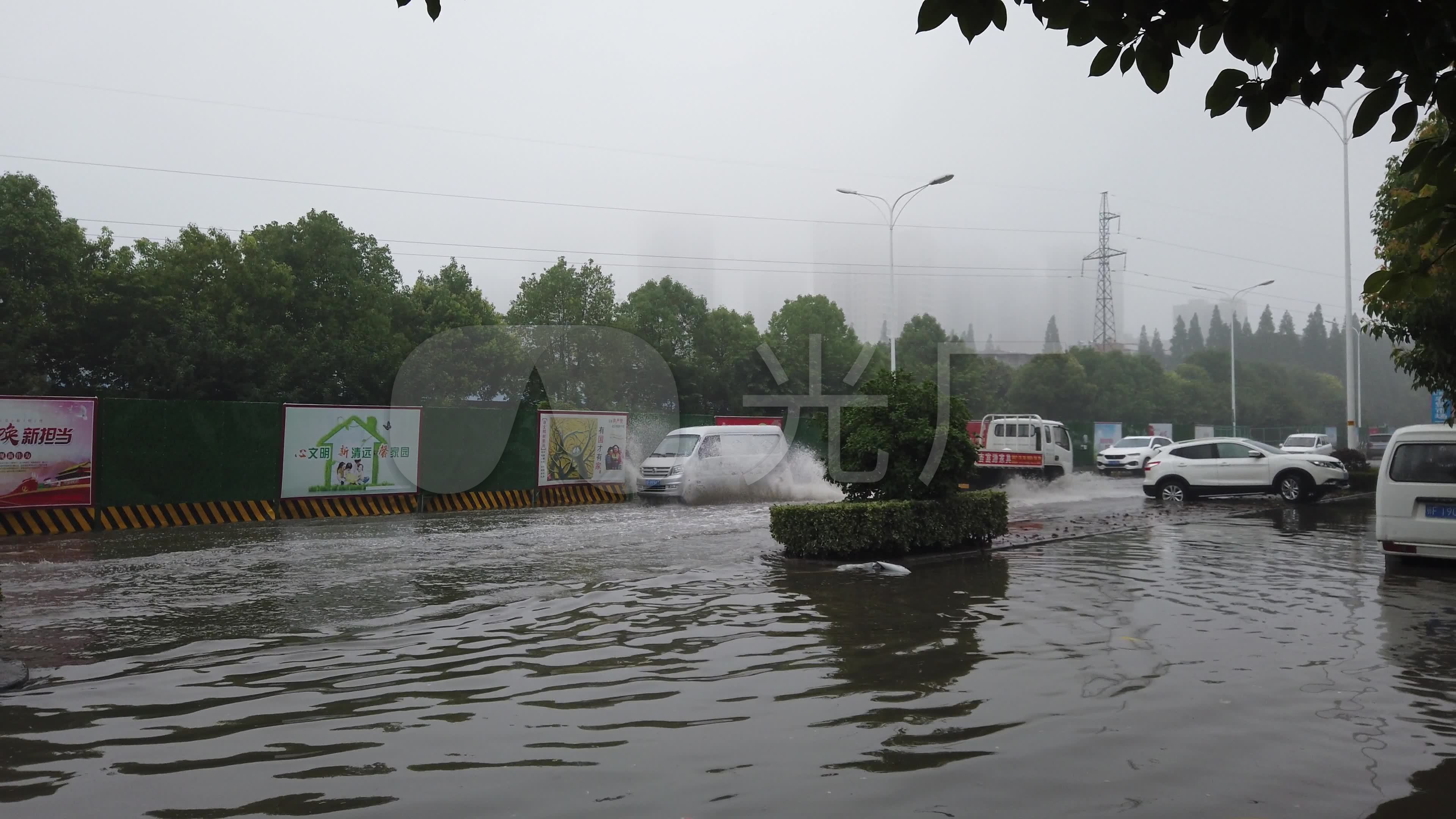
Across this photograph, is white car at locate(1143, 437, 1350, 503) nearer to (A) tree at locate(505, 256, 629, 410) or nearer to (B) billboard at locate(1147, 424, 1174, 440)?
(A) tree at locate(505, 256, 629, 410)

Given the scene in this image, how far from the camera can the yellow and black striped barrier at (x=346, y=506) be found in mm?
19562

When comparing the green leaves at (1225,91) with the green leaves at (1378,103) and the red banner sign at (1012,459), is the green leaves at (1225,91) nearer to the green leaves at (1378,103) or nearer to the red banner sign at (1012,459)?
the green leaves at (1378,103)

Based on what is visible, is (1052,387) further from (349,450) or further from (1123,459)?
(349,450)

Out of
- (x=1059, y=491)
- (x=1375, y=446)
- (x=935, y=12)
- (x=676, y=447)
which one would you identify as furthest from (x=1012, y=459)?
(x=1375, y=446)

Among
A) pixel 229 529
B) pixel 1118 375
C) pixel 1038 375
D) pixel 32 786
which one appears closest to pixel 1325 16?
pixel 32 786

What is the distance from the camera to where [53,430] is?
1634cm

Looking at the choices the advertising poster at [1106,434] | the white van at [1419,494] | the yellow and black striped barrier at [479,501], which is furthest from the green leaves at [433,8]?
the advertising poster at [1106,434]

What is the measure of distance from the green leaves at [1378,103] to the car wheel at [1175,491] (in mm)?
21124

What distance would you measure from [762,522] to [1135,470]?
2505 cm

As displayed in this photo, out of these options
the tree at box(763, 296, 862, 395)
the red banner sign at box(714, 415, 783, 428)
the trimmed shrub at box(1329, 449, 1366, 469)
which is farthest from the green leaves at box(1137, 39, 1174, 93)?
the tree at box(763, 296, 862, 395)

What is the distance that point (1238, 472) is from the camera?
74.9ft

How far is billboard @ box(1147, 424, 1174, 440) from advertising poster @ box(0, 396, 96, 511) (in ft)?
152

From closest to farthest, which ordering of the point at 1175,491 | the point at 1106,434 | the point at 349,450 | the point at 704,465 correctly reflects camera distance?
the point at 349,450 → the point at 1175,491 → the point at 704,465 → the point at 1106,434

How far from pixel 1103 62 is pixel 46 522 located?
1796 centimetres
